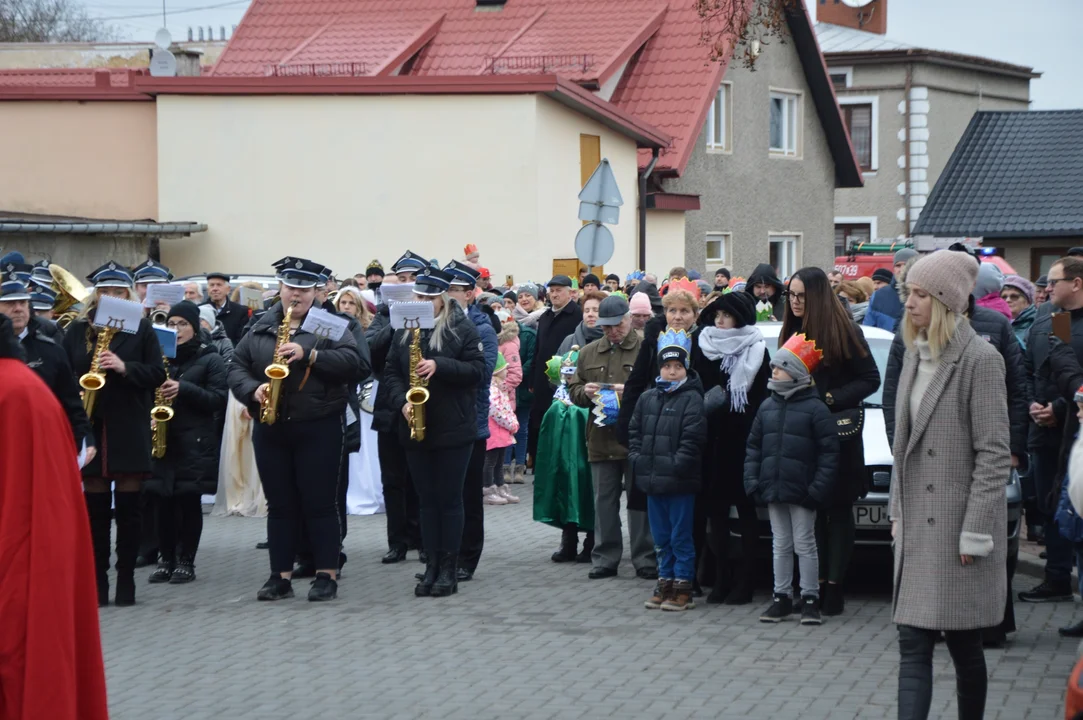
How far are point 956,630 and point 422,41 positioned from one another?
2775 centimetres

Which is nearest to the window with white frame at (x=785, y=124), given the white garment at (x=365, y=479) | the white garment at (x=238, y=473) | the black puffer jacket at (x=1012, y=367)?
the white garment at (x=365, y=479)

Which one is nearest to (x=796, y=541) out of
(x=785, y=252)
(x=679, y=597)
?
(x=679, y=597)

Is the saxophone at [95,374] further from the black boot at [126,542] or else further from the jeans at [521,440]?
the jeans at [521,440]

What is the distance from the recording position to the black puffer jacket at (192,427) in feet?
34.6

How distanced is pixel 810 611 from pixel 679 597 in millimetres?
873

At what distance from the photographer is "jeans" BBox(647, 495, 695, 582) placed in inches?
375

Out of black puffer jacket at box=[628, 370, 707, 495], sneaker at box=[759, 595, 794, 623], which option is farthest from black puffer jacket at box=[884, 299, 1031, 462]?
sneaker at box=[759, 595, 794, 623]

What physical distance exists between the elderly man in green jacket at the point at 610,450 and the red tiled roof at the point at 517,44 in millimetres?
18265

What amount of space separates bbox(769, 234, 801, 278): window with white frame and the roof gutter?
14953mm

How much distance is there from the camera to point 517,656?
8336 millimetres

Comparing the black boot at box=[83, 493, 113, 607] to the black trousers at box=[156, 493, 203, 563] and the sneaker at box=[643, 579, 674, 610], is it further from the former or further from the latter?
the sneaker at box=[643, 579, 674, 610]

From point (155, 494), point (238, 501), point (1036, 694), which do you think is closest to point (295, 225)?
point (238, 501)

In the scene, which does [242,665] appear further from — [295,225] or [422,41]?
[422,41]

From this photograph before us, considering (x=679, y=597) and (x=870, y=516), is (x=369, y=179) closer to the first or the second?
(x=679, y=597)
